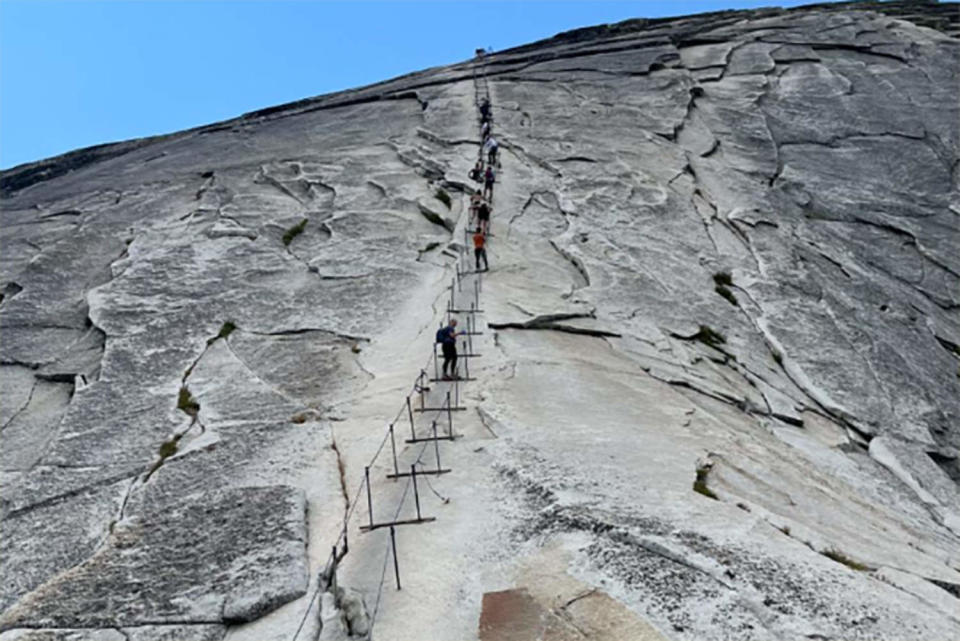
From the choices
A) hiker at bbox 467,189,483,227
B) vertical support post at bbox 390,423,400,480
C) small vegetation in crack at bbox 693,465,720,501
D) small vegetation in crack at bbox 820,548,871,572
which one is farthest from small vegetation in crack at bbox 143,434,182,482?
hiker at bbox 467,189,483,227

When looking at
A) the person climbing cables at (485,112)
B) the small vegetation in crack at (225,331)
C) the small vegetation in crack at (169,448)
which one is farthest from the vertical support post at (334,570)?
the person climbing cables at (485,112)

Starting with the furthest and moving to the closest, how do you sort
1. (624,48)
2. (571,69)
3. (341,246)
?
(624,48) < (571,69) < (341,246)

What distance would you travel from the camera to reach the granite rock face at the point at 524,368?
1159 cm

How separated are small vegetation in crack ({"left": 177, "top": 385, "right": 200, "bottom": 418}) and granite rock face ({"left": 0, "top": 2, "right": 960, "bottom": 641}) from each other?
22 centimetres

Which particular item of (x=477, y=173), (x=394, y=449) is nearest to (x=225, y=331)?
(x=394, y=449)

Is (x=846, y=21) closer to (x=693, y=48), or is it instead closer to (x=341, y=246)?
(x=693, y=48)

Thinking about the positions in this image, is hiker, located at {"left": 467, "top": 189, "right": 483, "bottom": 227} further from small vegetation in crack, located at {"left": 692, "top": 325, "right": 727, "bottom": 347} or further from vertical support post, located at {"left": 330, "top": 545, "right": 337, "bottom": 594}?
vertical support post, located at {"left": 330, "top": 545, "right": 337, "bottom": 594}

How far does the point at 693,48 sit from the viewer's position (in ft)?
194

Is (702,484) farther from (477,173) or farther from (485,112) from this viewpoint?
(485,112)

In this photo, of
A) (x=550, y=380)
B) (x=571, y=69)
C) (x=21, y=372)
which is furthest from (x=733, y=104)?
(x=21, y=372)

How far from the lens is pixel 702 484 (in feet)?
47.4

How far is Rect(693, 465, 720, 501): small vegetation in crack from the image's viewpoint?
555 inches

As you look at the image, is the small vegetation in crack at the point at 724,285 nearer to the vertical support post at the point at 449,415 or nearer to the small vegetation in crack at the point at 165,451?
the vertical support post at the point at 449,415

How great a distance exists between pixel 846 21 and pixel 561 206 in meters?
39.8
